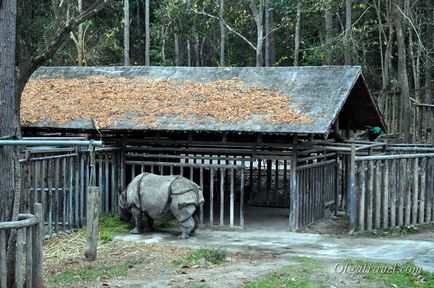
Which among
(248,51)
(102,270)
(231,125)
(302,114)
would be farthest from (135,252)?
(248,51)

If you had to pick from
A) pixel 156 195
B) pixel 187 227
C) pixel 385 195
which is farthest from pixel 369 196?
pixel 156 195

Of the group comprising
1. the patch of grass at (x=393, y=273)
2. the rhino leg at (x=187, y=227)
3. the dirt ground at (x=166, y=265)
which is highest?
the rhino leg at (x=187, y=227)

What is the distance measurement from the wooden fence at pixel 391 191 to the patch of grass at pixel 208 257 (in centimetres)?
396

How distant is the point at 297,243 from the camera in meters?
13.1

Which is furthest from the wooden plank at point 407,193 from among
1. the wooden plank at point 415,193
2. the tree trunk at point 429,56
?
the tree trunk at point 429,56

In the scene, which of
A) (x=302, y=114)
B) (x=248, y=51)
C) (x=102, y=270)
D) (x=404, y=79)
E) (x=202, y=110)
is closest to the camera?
(x=102, y=270)

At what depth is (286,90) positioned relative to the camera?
1625 centimetres

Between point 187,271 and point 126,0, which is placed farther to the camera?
point 126,0

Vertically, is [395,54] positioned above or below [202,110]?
above

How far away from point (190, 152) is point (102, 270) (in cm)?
611

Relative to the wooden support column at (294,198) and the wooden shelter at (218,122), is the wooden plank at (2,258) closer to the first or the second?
the wooden shelter at (218,122)

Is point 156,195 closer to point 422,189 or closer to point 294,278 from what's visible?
point 294,278

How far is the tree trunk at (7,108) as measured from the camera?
329 inches

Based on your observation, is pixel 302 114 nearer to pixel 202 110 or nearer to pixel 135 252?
pixel 202 110
